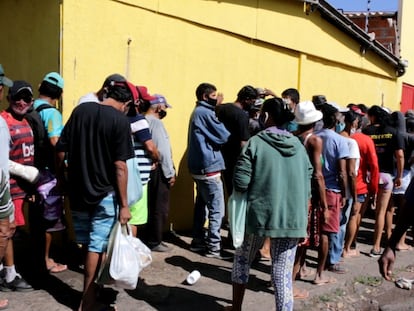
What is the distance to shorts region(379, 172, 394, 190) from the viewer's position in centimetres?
691

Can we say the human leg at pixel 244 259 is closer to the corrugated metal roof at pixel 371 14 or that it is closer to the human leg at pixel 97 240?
the human leg at pixel 97 240

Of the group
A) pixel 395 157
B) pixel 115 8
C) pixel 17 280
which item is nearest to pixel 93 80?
pixel 115 8

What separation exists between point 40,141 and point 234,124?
2.24 m

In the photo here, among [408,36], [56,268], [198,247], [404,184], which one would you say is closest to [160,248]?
[198,247]

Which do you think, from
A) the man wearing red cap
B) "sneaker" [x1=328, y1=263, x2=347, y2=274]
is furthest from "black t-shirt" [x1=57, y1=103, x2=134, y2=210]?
"sneaker" [x1=328, y1=263, x2=347, y2=274]

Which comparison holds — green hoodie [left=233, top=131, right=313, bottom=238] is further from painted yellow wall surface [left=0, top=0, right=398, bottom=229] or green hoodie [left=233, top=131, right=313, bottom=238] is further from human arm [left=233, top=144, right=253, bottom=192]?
painted yellow wall surface [left=0, top=0, right=398, bottom=229]

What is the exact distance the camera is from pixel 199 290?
16.6 ft

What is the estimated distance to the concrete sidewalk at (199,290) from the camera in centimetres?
453

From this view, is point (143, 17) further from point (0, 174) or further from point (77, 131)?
point (0, 174)

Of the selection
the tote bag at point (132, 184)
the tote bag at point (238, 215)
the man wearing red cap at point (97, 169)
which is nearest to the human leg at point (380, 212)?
the tote bag at point (238, 215)

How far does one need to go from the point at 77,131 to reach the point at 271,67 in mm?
4585

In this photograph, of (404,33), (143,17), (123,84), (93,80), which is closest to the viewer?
(123,84)

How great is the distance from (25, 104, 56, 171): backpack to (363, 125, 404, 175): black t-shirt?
14.2 feet

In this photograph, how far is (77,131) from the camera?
4.01m
